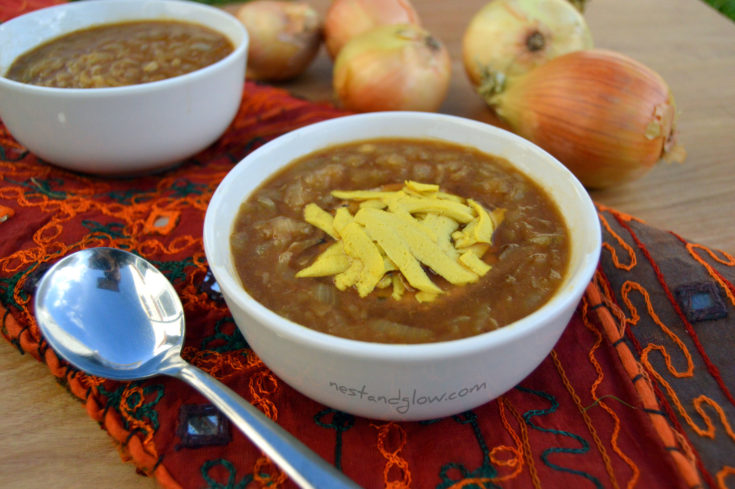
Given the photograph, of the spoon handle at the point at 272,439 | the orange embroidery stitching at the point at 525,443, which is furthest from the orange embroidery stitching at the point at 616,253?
the spoon handle at the point at 272,439

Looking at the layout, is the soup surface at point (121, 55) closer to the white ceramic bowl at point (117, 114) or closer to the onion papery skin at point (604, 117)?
the white ceramic bowl at point (117, 114)

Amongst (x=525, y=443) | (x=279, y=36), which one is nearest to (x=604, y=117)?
(x=525, y=443)

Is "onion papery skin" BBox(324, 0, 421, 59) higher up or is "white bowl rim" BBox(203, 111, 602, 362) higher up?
"white bowl rim" BBox(203, 111, 602, 362)

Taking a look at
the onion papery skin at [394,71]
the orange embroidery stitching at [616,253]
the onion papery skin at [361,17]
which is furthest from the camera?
the onion papery skin at [361,17]

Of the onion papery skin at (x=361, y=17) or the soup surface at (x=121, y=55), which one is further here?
the onion papery skin at (x=361, y=17)

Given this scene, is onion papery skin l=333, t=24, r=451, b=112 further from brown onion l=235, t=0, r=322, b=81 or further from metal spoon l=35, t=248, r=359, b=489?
metal spoon l=35, t=248, r=359, b=489

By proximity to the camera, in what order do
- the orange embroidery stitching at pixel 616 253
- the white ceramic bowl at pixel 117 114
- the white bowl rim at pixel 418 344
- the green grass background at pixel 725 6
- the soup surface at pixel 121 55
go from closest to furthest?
the white bowl rim at pixel 418 344, the orange embroidery stitching at pixel 616 253, the white ceramic bowl at pixel 117 114, the soup surface at pixel 121 55, the green grass background at pixel 725 6

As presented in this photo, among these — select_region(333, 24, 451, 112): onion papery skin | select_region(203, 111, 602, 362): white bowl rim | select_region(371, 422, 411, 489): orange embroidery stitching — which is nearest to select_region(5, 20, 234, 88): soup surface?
select_region(333, 24, 451, 112): onion papery skin
